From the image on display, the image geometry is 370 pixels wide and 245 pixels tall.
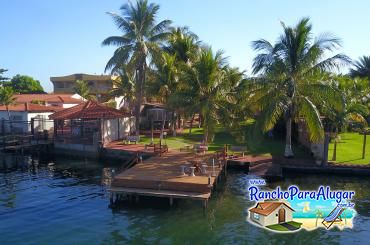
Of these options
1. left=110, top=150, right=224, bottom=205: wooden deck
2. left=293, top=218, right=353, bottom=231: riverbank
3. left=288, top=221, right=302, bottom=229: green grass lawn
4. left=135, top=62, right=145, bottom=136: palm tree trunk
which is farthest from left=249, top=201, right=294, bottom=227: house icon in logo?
left=135, top=62, right=145, bottom=136: palm tree trunk

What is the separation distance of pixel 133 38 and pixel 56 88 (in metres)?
61.7

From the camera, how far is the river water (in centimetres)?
1611

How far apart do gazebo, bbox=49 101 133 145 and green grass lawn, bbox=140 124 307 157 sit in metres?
3.00

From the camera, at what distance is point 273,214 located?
55.6 feet

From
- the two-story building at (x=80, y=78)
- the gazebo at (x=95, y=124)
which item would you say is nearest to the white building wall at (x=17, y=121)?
the gazebo at (x=95, y=124)

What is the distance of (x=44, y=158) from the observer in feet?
120

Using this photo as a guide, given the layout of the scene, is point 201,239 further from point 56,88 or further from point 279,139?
point 56,88

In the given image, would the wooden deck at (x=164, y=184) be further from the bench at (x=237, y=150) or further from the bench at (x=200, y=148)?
the bench at (x=237, y=150)

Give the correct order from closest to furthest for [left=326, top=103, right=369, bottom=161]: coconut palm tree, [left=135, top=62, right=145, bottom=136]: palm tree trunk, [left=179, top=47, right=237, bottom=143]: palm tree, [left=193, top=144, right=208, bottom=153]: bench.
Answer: [left=179, top=47, right=237, bottom=143]: palm tree < [left=193, top=144, right=208, bottom=153]: bench < [left=326, top=103, right=369, bottom=161]: coconut palm tree < [left=135, top=62, right=145, bottom=136]: palm tree trunk

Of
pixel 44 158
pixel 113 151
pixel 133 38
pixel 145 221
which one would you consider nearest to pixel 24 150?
pixel 44 158

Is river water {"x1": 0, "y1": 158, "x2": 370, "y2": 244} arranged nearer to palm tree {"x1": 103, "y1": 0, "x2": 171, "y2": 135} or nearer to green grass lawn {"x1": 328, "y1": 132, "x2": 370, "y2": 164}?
green grass lawn {"x1": 328, "y1": 132, "x2": 370, "y2": 164}

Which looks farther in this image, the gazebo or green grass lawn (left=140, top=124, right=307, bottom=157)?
the gazebo

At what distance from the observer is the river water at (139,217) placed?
1611cm

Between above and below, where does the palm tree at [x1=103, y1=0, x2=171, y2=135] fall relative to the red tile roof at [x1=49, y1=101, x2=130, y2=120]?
above
